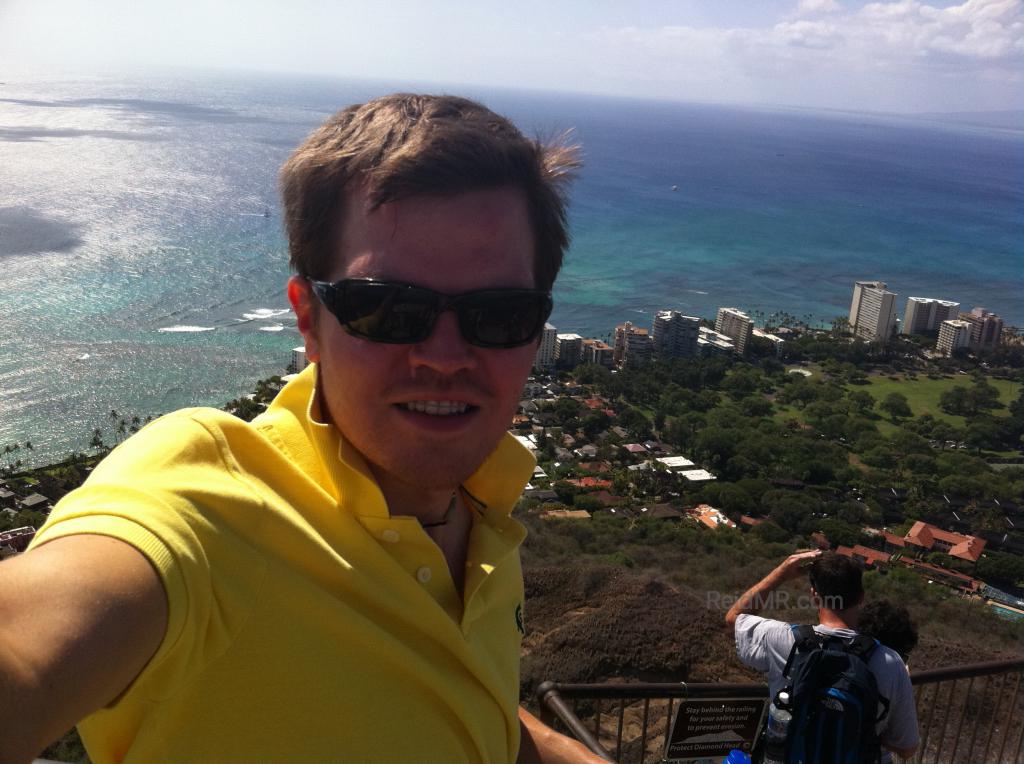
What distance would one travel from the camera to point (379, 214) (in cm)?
75

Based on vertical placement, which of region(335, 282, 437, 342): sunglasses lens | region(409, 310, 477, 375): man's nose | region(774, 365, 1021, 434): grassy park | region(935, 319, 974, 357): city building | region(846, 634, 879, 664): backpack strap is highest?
region(335, 282, 437, 342): sunglasses lens

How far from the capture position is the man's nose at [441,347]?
748mm

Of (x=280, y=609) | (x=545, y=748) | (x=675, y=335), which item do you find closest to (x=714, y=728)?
(x=545, y=748)

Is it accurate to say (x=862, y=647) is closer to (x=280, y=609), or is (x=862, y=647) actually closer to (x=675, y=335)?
(x=280, y=609)

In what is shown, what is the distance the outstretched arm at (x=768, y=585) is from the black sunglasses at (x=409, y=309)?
176 centimetres

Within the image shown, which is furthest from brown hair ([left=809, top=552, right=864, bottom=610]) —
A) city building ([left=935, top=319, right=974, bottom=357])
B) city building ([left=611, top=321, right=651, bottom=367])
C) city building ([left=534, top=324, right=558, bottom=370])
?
city building ([left=935, top=319, right=974, bottom=357])

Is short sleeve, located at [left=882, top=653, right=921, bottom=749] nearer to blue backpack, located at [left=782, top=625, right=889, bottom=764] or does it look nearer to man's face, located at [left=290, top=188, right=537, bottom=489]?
blue backpack, located at [left=782, top=625, right=889, bottom=764]

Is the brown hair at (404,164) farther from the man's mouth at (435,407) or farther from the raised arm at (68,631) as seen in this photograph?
the raised arm at (68,631)

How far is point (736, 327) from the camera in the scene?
24188mm

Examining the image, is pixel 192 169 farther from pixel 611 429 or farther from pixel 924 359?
pixel 924 359

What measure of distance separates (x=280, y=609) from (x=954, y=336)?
27876mm

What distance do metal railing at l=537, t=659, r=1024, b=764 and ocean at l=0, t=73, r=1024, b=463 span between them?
1.04 meters

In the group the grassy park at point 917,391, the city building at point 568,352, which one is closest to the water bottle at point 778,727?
the grassy park at point 917,391

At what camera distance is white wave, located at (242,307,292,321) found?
20547mm
